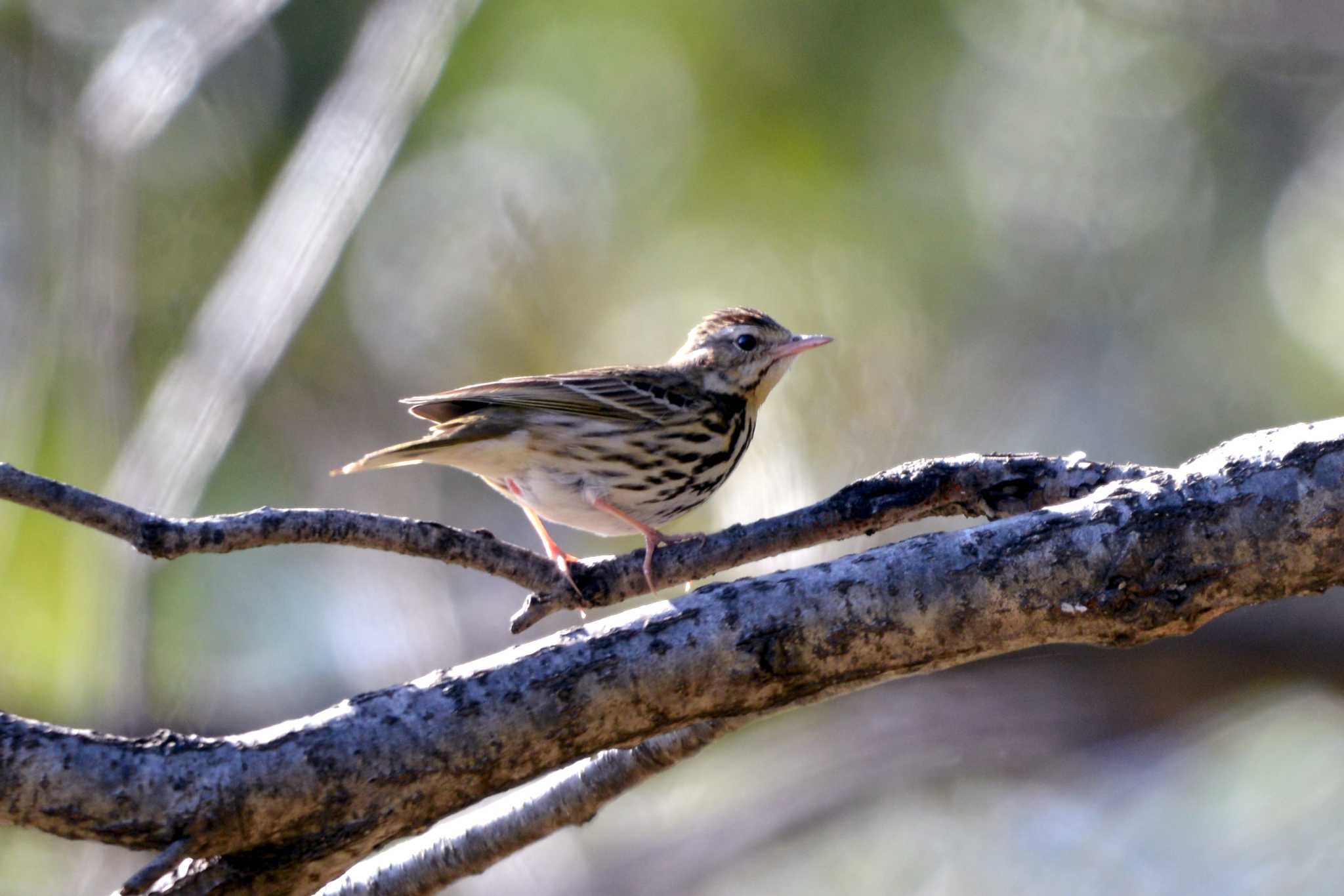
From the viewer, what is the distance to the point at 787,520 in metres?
3.50

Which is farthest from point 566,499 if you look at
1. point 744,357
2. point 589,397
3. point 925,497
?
point 925,497

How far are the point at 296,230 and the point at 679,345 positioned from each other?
83.4 inches

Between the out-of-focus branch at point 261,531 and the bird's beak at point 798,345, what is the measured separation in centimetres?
242

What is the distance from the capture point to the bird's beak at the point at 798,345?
18.9 ft

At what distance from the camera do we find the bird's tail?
15.0ft

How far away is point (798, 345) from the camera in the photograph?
19.3 ft

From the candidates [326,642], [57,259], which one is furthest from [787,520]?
[57,259]

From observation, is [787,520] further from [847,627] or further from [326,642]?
[326,642]

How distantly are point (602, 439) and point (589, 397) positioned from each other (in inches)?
8.3

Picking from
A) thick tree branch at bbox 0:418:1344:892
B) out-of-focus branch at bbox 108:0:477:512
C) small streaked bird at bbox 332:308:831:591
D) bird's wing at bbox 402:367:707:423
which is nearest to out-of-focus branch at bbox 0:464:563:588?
thick tree branch at bbox 0:418:1344:892

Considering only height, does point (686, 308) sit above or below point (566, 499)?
above

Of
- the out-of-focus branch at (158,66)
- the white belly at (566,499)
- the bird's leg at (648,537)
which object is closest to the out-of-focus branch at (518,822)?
the bird's leg at (648,537)

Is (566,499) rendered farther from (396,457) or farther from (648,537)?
(396,457)

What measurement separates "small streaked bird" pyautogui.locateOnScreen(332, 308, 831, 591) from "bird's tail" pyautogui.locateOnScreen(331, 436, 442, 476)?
0.11 feet
